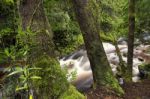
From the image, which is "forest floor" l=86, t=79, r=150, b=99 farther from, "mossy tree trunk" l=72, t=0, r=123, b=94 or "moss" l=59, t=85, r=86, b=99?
"moss" l=59, t=85, r=86, b=99

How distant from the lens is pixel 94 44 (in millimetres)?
5820

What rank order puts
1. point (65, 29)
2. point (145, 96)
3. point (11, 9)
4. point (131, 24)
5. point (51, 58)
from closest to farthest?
point (51, 58) → point (145, 96) → point (131, 24) → point (11, 9) → point (65, 29)

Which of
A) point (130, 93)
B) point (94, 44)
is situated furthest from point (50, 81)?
point (130, 93)

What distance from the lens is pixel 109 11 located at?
14.5m

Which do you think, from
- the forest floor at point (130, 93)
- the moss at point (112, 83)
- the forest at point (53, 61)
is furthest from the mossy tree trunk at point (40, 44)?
the moss at point (112, 83)

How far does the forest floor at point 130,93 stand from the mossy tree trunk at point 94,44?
193 millimetres

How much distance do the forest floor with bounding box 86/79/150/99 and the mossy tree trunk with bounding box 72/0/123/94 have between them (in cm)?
19

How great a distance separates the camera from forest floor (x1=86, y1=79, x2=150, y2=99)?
18.8ft

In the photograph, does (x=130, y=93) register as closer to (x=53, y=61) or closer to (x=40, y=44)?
(x=53, y=61)

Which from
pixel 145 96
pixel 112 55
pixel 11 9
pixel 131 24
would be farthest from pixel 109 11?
pixel 145 96

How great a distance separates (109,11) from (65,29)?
283 centimetres

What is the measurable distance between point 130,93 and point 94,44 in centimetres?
154

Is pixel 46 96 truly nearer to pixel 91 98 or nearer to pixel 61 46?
pixel 91 98

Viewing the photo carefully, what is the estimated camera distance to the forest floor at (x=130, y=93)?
5.72 meters
